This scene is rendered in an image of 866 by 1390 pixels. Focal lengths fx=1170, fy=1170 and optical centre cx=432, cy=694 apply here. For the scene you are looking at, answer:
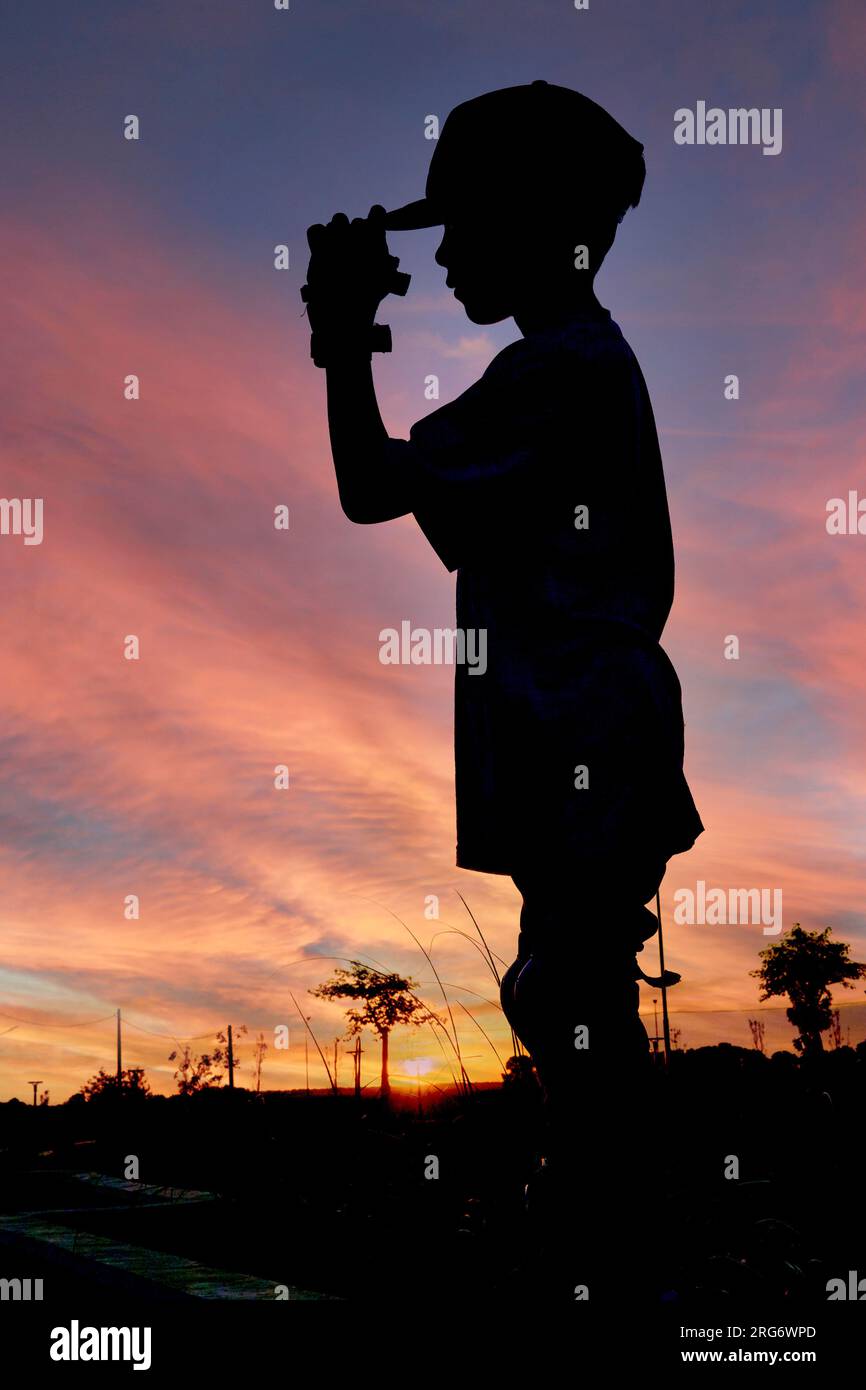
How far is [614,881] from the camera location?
7.44 feet

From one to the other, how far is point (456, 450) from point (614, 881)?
958 mm

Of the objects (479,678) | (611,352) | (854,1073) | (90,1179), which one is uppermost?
(611,352)

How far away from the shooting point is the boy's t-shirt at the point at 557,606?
2355 millimetres

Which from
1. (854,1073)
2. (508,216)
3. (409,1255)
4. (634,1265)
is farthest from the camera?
(854,1073)

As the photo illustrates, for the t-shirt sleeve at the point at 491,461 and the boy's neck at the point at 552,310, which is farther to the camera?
the boy's neck at the point at 552,310

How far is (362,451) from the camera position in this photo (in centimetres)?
244

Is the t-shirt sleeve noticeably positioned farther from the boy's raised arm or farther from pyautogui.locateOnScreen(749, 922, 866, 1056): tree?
pyautogui.locateOnScreen(749, 922, 866, 1056): tree

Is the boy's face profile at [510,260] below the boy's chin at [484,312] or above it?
above

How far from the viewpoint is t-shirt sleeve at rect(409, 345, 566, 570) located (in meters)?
2.41

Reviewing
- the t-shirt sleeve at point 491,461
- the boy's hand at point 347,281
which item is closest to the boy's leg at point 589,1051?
the t-shirt sleeve at point 491,461

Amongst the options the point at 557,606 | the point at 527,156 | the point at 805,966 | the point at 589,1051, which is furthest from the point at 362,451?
the point at 805,966

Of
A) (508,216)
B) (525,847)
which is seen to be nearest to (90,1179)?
(525,847)

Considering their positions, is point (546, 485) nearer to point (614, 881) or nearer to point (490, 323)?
point (490, 323)

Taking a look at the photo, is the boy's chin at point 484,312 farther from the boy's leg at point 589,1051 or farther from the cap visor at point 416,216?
the boy's leg at point 589,1051
